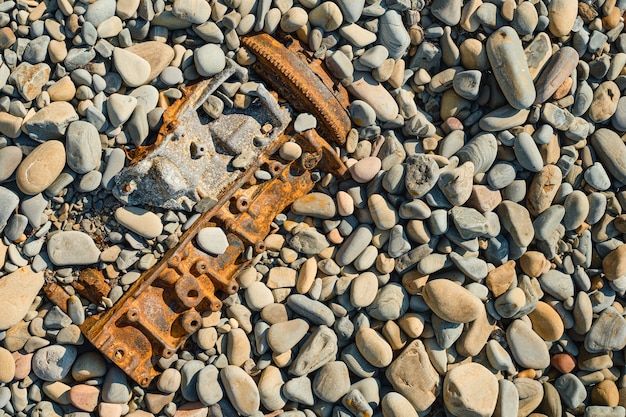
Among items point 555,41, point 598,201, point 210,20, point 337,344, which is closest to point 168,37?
point 210,20

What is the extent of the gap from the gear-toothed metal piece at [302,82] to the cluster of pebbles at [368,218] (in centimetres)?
8

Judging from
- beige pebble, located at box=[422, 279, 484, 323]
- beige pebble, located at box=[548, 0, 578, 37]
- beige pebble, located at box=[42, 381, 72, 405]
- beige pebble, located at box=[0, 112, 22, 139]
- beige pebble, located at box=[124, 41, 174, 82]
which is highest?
beige pebble, located at box=[548, 0, 578, 37]

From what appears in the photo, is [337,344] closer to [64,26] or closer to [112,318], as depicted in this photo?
[112,318]

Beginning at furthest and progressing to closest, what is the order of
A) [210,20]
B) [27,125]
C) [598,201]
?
[598,201] → [210,20] → [27,125]

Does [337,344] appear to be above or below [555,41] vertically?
below

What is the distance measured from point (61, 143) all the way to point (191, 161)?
60 cm

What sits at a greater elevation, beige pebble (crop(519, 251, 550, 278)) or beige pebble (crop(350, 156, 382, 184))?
beige pebble (crop(350, 156, 382, 184))

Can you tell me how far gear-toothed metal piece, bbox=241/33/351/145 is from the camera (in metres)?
3.21

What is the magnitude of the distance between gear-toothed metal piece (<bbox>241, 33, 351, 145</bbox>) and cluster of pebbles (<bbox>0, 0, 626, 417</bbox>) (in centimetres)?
8

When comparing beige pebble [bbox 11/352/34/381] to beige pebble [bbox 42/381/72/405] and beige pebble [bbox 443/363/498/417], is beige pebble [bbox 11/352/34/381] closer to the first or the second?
beige pebble [bbox 42/381/72/405]

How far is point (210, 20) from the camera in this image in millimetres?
3270

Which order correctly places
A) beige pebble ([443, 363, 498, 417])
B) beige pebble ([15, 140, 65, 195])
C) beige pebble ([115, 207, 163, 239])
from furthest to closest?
beige pebble ([443, 363, 498, 417]) < beige pebble ([115, 207, 163, 239]) < beige pebble ([15, 140, 65, 195])

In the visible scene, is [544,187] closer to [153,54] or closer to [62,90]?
[153,54]

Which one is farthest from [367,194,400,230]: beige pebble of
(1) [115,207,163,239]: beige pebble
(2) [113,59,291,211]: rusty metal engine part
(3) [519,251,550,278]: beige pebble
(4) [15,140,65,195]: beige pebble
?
(4) [15,140,65,195]: beige pebble
